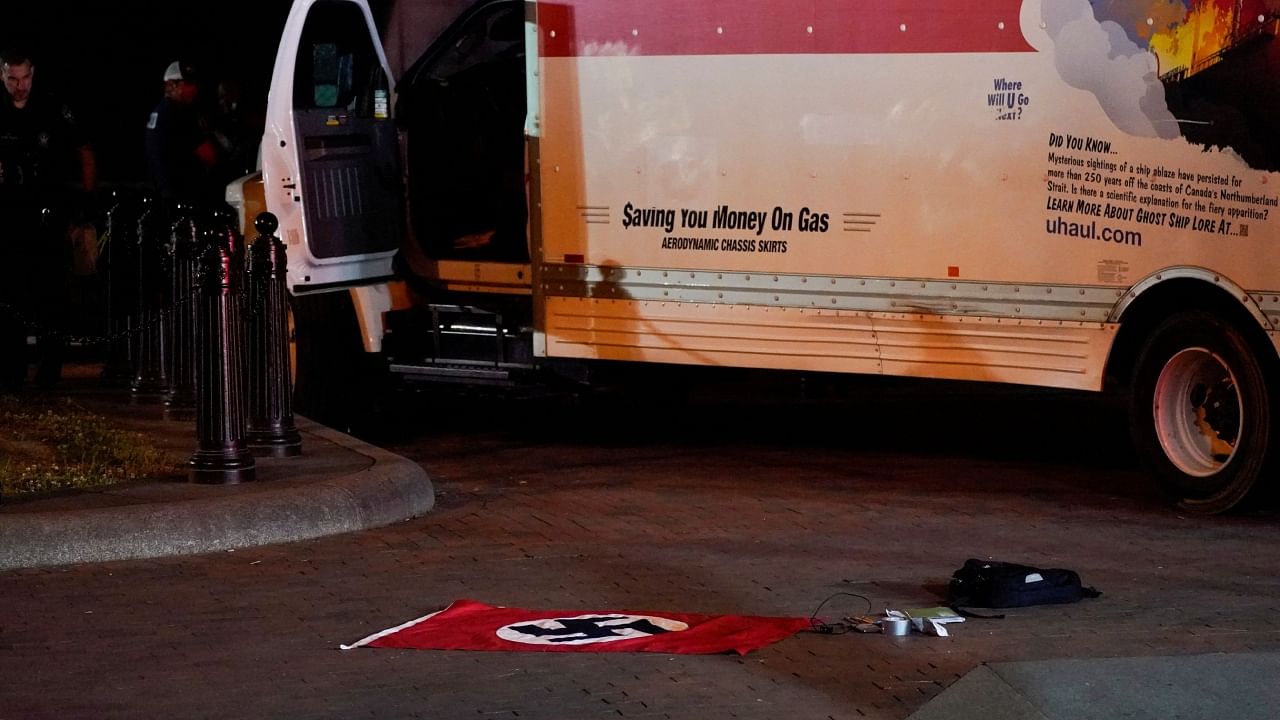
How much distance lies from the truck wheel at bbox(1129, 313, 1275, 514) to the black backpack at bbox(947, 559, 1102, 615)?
7.15 feet

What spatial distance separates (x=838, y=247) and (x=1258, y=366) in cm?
217

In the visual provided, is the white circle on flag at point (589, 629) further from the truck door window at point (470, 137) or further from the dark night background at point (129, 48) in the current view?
the dark night background at point (129, 48)

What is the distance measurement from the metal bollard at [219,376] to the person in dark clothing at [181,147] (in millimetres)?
4535

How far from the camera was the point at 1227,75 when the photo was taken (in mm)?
8750

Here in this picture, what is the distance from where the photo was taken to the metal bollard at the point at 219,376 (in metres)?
8.69

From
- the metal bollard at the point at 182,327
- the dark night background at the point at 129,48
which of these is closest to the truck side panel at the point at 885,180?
the metal bollard at the point at 182,327

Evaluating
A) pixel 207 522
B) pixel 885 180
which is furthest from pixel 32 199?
pixel 885 180

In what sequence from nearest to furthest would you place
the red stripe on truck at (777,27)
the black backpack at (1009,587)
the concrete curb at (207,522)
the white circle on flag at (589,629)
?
the white circle on flag at (589,629), the black backpack at (1009,587), the concrete curb at (207,522), the red stripe on truck at (777,27)

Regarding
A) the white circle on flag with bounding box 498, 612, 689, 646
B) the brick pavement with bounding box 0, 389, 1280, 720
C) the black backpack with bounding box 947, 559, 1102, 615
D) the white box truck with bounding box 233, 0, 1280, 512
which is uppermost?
the white box truck with bounding box 233, 0, 1280, 512

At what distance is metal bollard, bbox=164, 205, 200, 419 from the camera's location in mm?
11250

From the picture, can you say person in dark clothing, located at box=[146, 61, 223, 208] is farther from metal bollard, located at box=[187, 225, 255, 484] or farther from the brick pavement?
metal bollard, located at box=[187, 225, 255, 484]

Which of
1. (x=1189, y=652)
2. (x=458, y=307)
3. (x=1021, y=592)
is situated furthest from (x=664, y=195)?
(x=1189, y=652)

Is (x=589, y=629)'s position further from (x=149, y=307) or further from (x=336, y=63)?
→ (x=149, y=307)

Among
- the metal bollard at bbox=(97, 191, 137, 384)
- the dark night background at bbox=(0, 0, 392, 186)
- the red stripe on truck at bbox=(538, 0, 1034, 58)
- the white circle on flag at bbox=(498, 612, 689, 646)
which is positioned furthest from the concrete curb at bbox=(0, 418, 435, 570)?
the dark night background at bbox=(0, 0, 392, 186)
